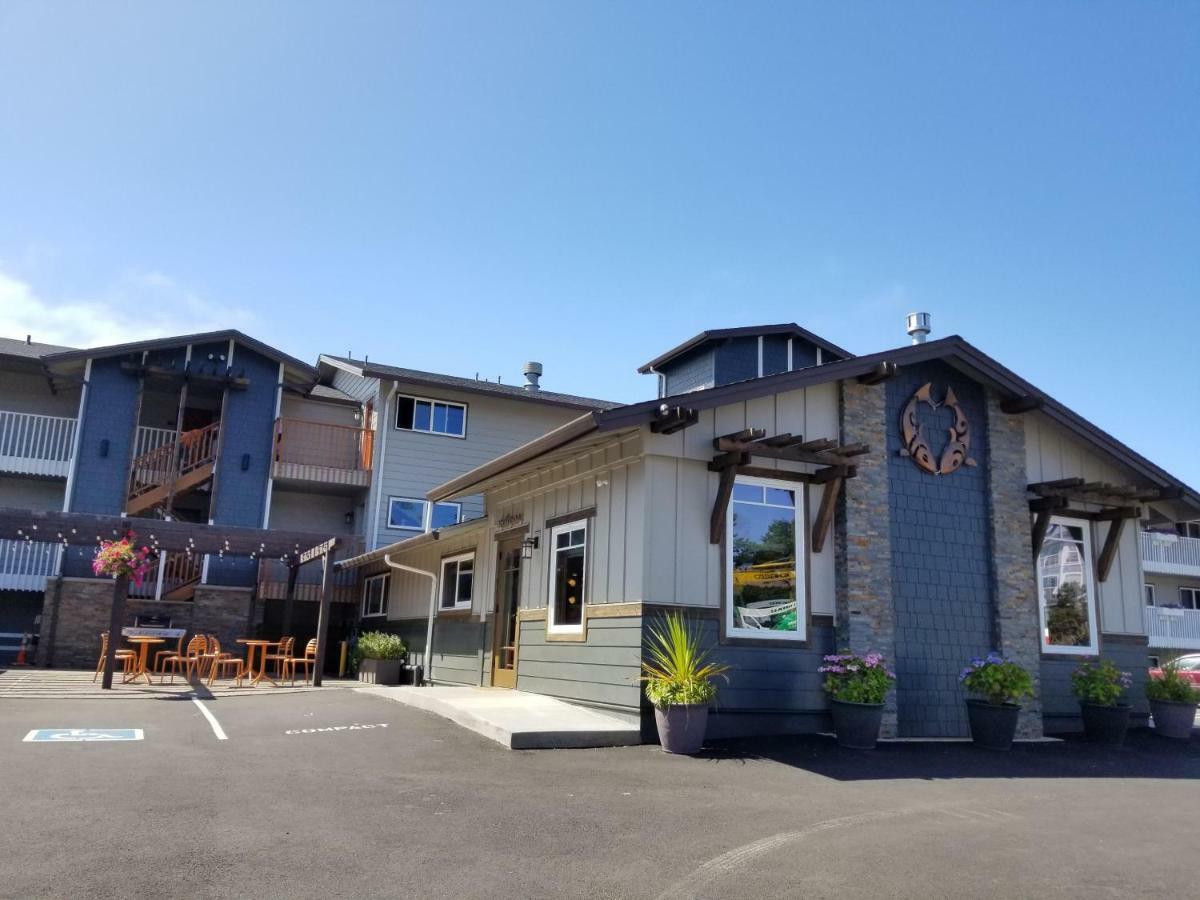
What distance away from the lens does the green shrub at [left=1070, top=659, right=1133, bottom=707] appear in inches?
456

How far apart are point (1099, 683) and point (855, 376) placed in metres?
4.94

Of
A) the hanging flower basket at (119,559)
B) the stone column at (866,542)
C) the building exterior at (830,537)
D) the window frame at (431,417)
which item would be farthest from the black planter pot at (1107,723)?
the window frame at (431,417)

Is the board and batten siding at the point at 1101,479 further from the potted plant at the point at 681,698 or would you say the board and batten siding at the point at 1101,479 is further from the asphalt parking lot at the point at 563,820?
the potted plant at the point at 681,698

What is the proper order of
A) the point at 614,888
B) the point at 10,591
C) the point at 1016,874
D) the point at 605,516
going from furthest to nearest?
the point at 10,591 < the point at 605,516 < the point at 1016,874 < the point at 614,888

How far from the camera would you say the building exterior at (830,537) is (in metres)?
10.1

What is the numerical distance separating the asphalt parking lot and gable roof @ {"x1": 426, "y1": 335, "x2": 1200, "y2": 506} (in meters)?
3.24

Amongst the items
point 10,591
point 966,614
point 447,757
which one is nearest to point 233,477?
point 10,591

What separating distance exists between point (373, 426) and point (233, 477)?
3412mm

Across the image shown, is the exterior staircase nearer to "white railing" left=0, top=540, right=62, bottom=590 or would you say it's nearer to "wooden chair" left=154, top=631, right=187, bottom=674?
"white railing" left=0, top=540, right=62, bottom=590

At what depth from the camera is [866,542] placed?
36.0ft

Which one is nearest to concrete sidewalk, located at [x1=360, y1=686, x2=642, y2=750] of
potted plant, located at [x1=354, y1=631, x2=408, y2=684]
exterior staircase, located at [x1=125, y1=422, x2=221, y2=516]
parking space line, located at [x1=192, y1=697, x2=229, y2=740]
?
parking space line, located at [x1=192, y1=697, x2=229, y2=740]

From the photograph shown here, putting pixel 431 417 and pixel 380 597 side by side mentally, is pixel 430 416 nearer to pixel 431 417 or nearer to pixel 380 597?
pixel 431 417

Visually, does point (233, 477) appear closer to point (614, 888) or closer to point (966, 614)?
point (966, 614)

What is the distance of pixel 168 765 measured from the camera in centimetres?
770
